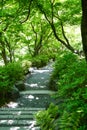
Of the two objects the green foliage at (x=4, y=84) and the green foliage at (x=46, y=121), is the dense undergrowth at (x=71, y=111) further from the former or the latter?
the green foliage at (x=4, y=84)

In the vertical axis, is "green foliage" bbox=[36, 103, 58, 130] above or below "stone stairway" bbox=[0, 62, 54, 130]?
above

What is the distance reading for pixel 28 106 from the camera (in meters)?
11.0

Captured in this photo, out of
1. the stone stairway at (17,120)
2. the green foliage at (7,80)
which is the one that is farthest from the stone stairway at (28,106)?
the green foliage at (7,80)

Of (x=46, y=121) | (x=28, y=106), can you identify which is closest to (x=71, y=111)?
(x=46, y=121)

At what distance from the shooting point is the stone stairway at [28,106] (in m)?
7.75

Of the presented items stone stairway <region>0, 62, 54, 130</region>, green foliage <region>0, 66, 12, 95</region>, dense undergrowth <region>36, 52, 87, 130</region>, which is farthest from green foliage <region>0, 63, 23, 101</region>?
dense undergrowth <region>36, 52, 87, 130</region>

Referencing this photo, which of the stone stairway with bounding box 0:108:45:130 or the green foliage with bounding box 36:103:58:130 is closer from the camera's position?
the green foliage with bounding box 36:103:58:130

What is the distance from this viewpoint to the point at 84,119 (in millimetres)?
5688

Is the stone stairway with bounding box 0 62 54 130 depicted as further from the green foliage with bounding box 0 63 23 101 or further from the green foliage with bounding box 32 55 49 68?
the green foliage with bounding box 32 55 49 68

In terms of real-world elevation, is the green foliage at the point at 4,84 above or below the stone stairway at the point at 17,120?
above

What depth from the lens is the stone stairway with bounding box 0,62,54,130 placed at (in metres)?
7.75

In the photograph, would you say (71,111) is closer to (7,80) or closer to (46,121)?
(46,121)

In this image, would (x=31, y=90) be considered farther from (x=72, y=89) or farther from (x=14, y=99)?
(x=72, y=89)

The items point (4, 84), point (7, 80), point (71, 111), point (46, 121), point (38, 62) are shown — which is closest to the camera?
point (71, 111)
